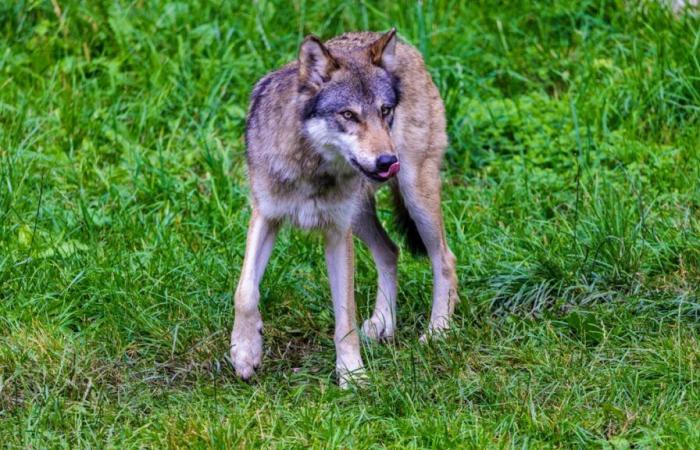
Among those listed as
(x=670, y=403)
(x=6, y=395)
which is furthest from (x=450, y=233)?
(x=6, y=395)

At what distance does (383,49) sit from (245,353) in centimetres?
158

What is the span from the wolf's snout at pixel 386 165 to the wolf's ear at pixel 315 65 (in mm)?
567

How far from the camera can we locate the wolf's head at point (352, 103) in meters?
5.32

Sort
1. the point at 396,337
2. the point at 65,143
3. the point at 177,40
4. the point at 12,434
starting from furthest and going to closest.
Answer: the point at 177,40 → the point at 65,143 → the point at 396,337 → the point at 12,434

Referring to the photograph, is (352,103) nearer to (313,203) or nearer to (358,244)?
(313,203)

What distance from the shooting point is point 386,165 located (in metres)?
5.27

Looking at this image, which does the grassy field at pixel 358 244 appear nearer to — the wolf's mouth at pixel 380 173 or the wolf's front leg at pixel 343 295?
the wolf's front leg at pixel 343 295

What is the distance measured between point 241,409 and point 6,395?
42.1 inches

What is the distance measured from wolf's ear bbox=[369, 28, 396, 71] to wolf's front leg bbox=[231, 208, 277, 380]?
94cm

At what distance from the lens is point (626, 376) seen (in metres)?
5.35

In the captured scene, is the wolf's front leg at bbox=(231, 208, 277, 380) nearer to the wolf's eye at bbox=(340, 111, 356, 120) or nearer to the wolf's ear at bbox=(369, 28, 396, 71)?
the wolf's eye at bbox=(340, 111, 356, 120)

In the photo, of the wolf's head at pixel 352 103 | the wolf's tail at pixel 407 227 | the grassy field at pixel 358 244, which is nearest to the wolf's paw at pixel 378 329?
the grassy field at pixel 358 244

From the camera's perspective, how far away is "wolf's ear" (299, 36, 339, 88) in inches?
218

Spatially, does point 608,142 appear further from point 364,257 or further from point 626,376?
point 626,376
